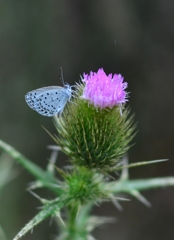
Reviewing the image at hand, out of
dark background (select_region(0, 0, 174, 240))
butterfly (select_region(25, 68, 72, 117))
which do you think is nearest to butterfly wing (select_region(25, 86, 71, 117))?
butterfly (select_region(25, 68, 72, 117))

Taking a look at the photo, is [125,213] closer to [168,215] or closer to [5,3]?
[168,215]

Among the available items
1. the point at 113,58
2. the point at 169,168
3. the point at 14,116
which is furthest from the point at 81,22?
the point at 169,168

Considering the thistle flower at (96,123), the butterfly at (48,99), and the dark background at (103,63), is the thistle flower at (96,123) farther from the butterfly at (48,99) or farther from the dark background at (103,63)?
the dark background at (103,63)

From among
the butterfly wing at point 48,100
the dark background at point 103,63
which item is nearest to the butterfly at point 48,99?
the butterfly wing at point 48,100

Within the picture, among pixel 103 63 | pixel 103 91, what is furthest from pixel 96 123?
pixel 103 63

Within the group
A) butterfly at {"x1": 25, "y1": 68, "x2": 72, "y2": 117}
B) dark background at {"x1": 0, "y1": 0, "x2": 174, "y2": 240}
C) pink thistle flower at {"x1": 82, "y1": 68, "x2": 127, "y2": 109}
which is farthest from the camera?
dark background at {"x1": 0, "y1": 0, "x2": 174, "y2": 240}

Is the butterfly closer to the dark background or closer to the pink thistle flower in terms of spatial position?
the pink thistle flower
